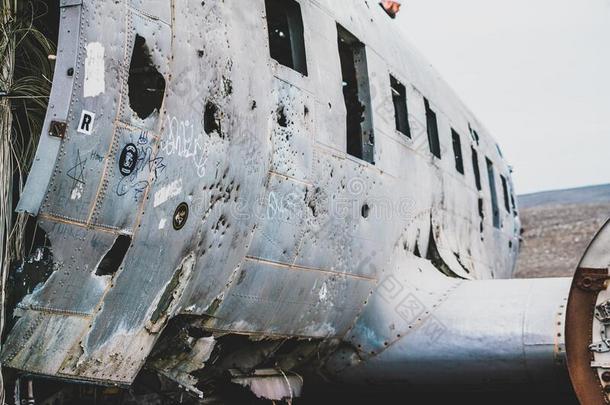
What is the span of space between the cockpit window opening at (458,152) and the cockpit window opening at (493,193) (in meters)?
2.29

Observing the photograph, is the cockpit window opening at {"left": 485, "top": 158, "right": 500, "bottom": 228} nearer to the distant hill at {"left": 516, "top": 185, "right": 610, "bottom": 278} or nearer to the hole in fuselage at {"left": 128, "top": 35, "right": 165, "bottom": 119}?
the hole in fuselage at {"left": 128, "top": 35, "right": 165, "bottom": 119}

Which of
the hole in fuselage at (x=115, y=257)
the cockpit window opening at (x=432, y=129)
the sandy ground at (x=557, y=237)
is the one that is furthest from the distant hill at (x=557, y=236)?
the hole in fuselage at (x=115, y=257)

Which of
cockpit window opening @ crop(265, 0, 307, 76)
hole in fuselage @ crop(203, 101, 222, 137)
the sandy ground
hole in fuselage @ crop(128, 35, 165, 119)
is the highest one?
cockpit window opening @ crop(265, 0, 307, 76)

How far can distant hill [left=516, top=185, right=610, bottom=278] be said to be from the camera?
2966cm

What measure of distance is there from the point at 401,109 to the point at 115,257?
4523 mm

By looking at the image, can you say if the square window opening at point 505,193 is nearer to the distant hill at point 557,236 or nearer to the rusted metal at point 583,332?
the rusted metal at point 583,332

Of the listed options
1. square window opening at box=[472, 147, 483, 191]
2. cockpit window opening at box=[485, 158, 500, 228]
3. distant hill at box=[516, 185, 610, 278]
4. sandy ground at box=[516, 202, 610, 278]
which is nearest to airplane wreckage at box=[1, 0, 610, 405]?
square window opening at box=[472, 147, 483, 191]

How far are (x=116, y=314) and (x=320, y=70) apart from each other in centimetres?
268

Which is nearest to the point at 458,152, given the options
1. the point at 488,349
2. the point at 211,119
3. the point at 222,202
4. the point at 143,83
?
the point at 488,349

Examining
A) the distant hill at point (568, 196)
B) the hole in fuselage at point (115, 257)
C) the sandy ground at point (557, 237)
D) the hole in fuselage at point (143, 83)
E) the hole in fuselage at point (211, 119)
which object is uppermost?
the hole in fuselage at point (143, 83)

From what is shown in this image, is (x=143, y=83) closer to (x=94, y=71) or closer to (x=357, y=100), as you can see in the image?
(x=94, y=71)

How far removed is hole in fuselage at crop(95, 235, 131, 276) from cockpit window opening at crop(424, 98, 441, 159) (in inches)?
→ 213

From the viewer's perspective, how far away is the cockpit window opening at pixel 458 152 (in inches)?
425

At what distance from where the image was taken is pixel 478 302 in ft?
24.1
